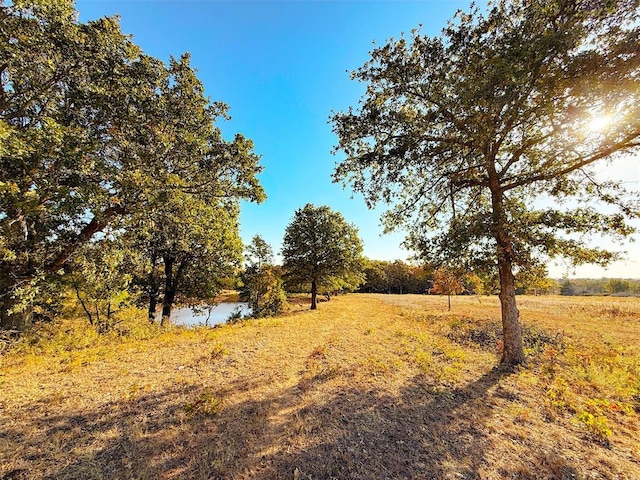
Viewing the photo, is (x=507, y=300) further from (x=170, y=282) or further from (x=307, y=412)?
(x=170, y=282)

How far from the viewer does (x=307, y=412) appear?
546cm

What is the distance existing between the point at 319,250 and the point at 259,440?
1948 cm

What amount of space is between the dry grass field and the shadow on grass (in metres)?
0.02

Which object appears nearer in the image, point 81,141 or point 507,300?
point 81,141

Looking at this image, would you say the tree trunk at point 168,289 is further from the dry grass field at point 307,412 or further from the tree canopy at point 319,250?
the tree canopy at point 319,250

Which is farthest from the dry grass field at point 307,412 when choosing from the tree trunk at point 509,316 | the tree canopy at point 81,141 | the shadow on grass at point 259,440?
the tree canopy at point 81,141

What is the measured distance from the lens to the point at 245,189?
1116cm

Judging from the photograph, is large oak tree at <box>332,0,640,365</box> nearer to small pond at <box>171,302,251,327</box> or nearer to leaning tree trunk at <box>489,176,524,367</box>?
leaning tree trunk at <box>489,176,524,367</box>

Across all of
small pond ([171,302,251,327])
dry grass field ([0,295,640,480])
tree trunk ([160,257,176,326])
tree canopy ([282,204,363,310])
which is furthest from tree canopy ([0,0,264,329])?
tree canopy ([282,204,363,310])

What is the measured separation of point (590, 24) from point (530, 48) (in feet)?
4.31

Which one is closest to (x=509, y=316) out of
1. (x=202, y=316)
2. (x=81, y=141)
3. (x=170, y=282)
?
(x=81, y=141)

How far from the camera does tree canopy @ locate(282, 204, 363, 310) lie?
2353 cm

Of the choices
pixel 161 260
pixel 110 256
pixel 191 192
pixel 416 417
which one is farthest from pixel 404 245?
pixel 161 260

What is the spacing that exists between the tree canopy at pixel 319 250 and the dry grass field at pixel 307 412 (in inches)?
532
